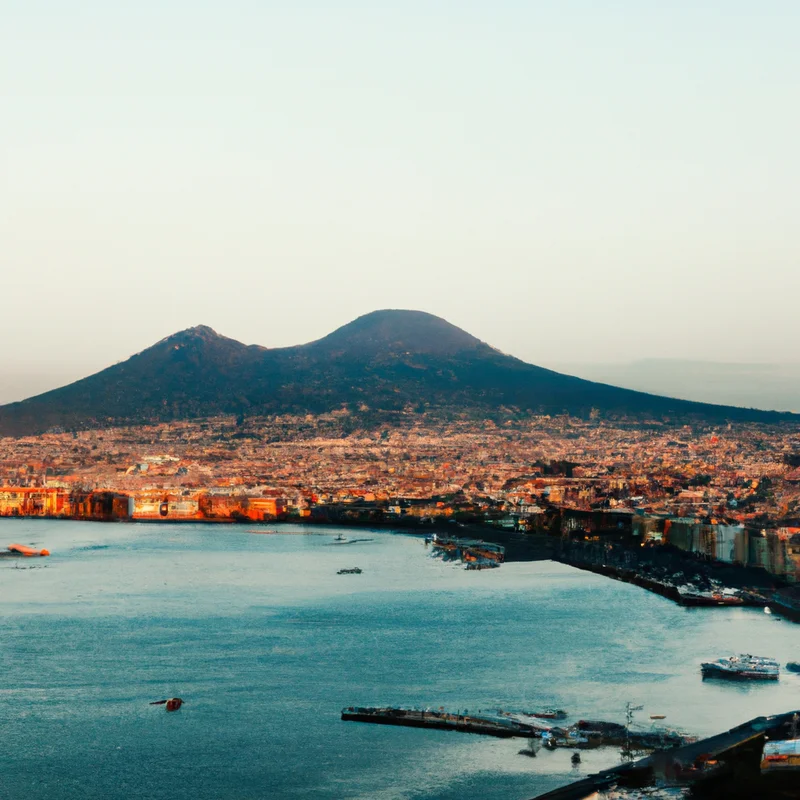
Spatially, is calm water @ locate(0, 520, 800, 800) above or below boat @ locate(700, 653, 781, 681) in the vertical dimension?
below

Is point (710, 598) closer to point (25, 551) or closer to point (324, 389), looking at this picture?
point (25, 551)

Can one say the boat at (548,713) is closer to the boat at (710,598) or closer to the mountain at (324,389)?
the boat at (710,598)

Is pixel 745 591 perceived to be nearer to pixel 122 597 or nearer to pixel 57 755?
pixel 122 597

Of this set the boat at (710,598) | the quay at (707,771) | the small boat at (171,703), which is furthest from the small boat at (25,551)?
the quay at (707,771)

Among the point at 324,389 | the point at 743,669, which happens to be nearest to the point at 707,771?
the point at 743,669

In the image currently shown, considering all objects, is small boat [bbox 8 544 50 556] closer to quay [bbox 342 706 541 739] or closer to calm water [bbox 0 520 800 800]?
calm water [bbox 0 520 800 800]

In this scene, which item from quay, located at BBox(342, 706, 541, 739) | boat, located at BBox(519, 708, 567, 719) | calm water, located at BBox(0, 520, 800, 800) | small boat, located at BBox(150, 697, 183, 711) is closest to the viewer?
calm water, located at BBox(0, 520, 800, 800)

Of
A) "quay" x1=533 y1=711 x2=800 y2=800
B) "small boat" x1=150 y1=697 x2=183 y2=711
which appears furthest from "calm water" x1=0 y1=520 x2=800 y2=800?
"quay" x1=533 y1=711 x2=800 y2=800
